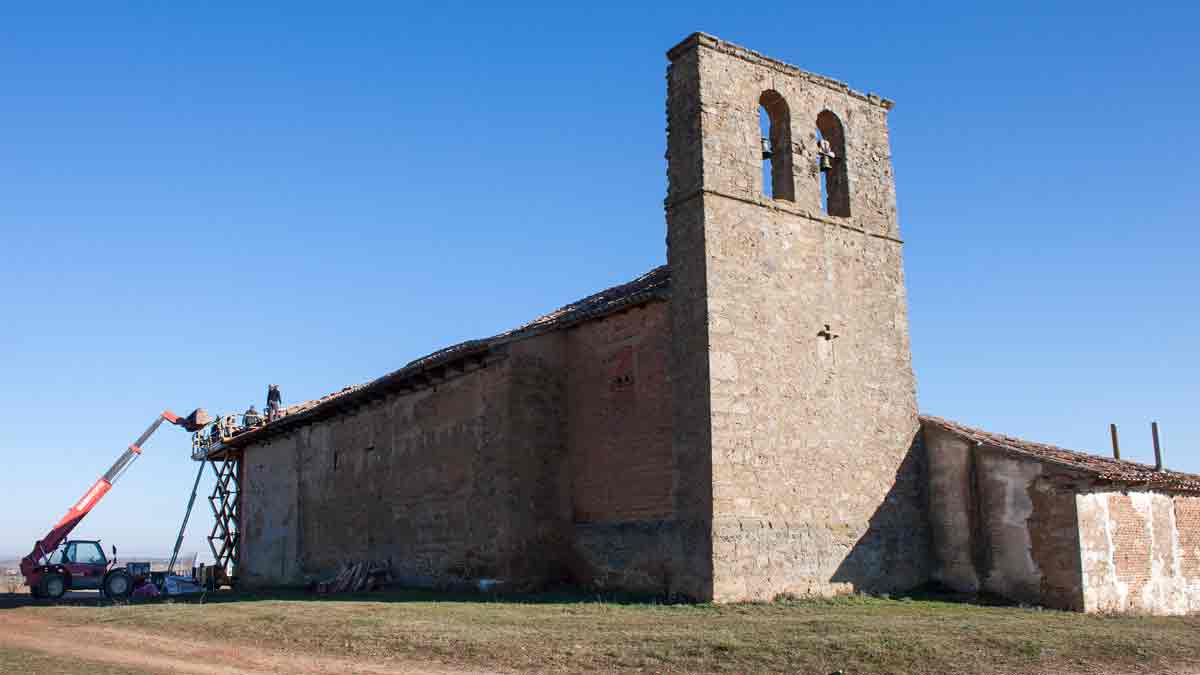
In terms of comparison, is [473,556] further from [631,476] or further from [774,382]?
[774,382]

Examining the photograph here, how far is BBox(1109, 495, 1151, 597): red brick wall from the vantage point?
1633 cm

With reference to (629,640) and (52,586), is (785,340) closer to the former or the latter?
(629,640)

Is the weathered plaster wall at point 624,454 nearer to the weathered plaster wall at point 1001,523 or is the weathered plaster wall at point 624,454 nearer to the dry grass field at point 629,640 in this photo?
the dry grass field at point 629,640

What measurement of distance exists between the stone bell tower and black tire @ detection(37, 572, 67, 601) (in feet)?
65.0

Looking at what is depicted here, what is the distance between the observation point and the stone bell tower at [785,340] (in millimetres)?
15883

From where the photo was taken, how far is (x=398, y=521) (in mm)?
23172

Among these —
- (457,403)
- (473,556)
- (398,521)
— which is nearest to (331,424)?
(398,521)

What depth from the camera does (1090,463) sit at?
17406 millimetres

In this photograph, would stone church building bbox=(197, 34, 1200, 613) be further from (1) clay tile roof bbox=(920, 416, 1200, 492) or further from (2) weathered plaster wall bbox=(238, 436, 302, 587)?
(2) weathered plaster wall bbox=(238, 436, 302, 587)

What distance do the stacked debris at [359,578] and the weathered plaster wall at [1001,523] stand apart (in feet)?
39.1

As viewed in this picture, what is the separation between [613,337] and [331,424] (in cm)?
1168

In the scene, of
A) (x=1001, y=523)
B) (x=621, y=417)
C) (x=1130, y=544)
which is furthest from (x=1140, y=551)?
(x=621, y=417)

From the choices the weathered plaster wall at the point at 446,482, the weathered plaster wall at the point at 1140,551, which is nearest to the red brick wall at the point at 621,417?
the weathered plaster wall at the point at 446,482

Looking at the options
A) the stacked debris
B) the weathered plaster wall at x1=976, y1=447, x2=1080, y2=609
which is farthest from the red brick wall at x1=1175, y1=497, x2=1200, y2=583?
the stacked debris
